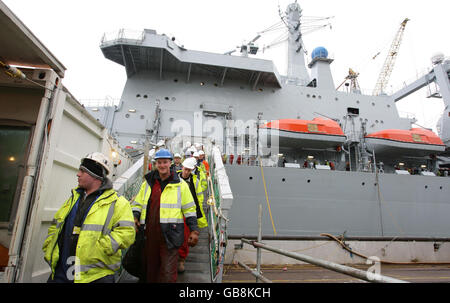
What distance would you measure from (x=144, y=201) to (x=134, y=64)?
10.5m

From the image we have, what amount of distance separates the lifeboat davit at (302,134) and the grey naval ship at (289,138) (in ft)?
0.14

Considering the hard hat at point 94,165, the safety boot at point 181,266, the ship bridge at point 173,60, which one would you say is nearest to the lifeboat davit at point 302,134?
the ship bridge at point 173,60

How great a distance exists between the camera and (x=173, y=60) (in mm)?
10961

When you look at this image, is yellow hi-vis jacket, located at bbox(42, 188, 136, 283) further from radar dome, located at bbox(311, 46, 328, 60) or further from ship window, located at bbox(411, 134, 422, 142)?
radar dome, located at bbox(311, 46, 328, 60)

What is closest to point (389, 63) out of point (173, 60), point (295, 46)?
point (295, 46)

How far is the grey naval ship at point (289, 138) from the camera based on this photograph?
309 inches

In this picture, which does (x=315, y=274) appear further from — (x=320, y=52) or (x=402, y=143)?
(x=320, y=52)

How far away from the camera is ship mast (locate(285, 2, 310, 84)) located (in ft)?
52.0

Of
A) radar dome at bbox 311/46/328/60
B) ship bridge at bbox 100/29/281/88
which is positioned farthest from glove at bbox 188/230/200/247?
radar dome at bbox 311/46/328/60

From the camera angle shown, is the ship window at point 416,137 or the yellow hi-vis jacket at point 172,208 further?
the ship window at point 416,137

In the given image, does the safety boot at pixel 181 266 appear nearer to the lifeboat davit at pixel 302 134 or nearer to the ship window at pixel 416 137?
the lifeboat davit at pixel 302 134
